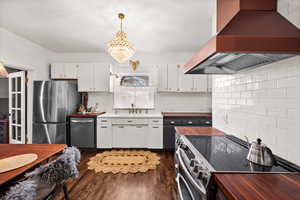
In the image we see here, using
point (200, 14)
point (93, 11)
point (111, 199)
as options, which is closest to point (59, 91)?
point (93, 11)

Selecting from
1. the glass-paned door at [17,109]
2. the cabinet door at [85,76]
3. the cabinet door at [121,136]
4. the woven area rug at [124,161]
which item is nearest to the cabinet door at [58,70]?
the cabinet door at [85,76]

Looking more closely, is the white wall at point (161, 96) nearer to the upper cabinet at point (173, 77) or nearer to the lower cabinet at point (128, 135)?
the upper cabinet at point (173, 77)

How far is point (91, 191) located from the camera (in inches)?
74.3

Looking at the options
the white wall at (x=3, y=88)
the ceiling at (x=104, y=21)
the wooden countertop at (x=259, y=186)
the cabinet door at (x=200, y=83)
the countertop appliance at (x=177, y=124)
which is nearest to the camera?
the wooden countertop at (x=259, y=186)

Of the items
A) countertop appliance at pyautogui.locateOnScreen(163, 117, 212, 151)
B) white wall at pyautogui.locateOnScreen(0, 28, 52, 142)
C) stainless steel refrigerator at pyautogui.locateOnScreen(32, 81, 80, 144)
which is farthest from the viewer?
countertop appliance at pyautogui.locateOnScreen(163, 117, 212, 151)

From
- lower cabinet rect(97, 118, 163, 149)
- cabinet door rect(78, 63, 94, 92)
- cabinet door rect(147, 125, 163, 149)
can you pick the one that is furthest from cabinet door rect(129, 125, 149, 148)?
cabinet door rect(78, 63, 94, 92)

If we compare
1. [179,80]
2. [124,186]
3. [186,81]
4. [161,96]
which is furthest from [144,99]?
[124,186]

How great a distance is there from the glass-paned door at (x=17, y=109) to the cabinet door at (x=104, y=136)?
180 centimetres

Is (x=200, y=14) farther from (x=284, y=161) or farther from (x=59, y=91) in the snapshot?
(x=59, y=91)

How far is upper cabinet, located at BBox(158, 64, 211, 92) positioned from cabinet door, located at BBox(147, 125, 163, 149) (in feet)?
3.43

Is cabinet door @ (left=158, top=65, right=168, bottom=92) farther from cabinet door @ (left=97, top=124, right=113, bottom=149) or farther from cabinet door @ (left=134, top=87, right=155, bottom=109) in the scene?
cabinet door @ (left=97, top=124, right=113, bottom=149)

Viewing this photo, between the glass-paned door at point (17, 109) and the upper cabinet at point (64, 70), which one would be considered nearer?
the glass-paned door at point (17, 109)

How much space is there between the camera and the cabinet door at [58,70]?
3.57 meters

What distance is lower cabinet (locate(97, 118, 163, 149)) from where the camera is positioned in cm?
322
